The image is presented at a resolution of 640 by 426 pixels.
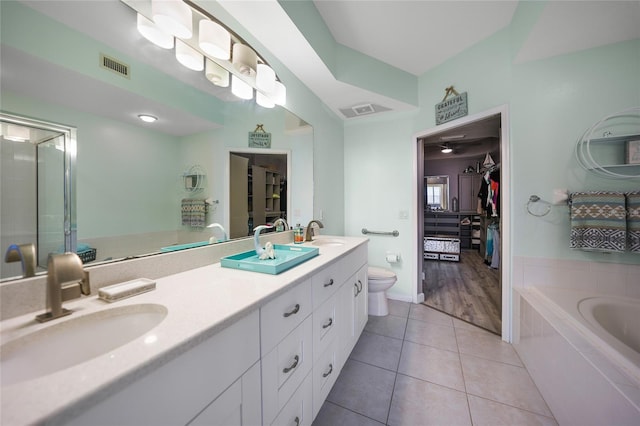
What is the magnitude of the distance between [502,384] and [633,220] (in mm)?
1373

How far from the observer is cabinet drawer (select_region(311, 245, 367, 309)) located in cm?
119

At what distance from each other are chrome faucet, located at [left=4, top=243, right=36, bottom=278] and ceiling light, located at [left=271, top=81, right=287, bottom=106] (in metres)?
1.48

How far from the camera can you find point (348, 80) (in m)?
2.11

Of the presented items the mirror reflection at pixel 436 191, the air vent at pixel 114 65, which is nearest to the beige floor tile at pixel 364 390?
the air vent at pixel 114 65

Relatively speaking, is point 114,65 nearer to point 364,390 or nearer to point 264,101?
point 264,101

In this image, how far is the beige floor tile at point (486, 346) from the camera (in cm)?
174

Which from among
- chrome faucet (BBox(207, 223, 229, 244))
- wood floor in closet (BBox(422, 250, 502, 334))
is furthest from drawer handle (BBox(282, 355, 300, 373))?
wood floor in closet (BBox(422, 250, 502, 334))

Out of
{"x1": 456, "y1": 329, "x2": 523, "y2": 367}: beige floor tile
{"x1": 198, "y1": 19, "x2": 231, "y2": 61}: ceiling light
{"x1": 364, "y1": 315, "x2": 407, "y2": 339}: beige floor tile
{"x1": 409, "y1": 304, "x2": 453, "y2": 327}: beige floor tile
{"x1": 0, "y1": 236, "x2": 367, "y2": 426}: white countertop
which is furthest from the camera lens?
{"x1": 409, "y1": 304, "x2": 453, "y2": 327}: beige floor tile

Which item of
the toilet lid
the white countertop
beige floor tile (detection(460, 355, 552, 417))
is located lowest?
beige floor tile (detection(460, 355, 552, 417))

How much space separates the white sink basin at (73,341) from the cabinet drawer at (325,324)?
715mm

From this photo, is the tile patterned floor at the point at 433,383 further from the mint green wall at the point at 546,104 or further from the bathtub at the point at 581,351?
the mint green wall at the point at 546,104

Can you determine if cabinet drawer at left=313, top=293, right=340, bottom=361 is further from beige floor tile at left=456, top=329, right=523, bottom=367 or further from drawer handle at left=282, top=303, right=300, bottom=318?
beige floor tile at left=456, top=329, right=523, bottom=367

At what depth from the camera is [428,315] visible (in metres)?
2.40

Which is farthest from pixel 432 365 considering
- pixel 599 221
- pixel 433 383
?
pixel 599 221
